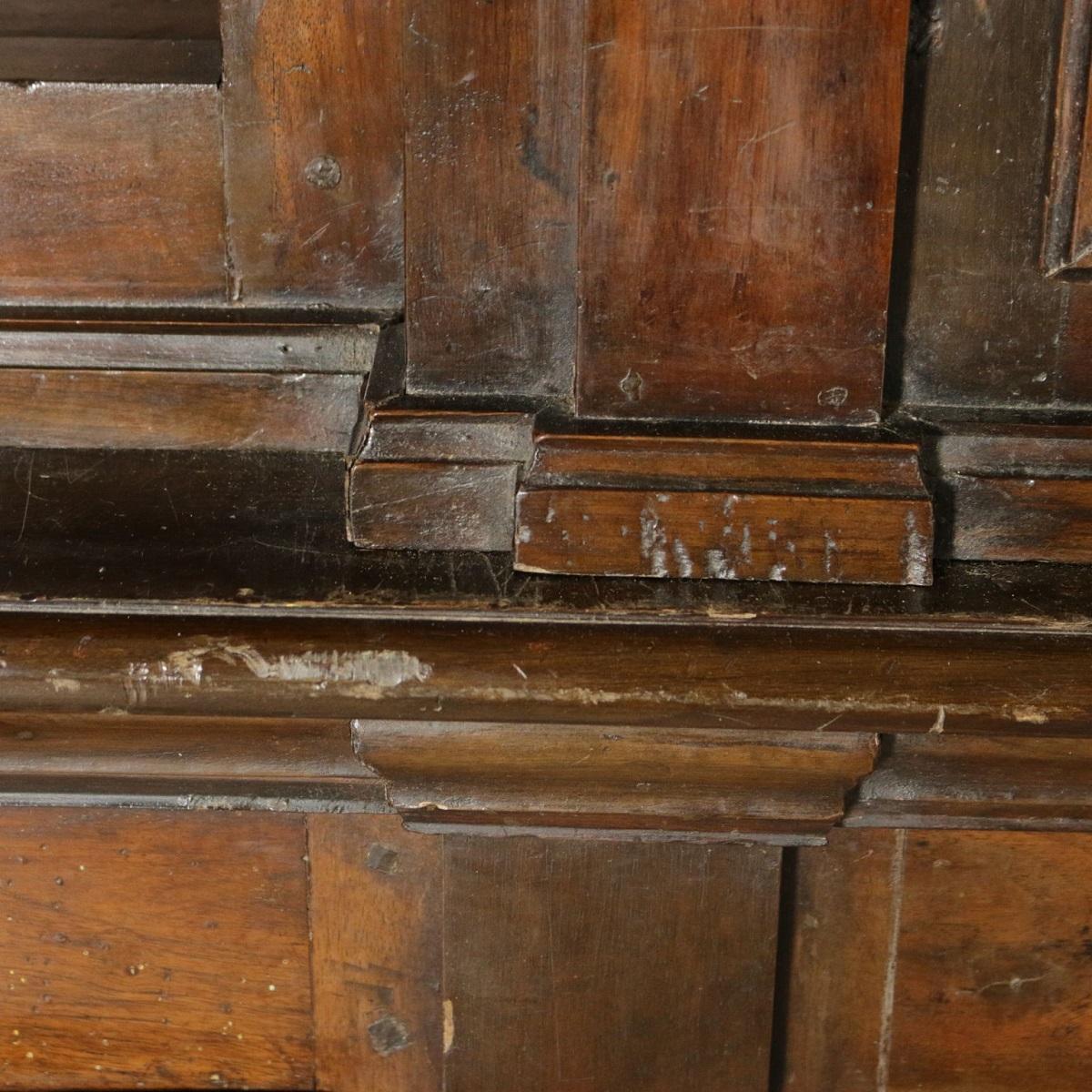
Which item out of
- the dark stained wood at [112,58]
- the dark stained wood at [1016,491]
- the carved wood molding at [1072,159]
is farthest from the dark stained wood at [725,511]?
the dark stained wood at [112,58]

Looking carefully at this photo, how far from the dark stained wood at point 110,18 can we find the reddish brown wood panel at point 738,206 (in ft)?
1.30

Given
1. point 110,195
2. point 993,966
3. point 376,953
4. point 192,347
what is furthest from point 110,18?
point 993,966

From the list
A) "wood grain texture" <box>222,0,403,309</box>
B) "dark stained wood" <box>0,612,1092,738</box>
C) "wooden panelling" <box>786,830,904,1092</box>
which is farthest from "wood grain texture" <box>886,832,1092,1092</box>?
"wood grain texture" <box>222,0,403,309</box>

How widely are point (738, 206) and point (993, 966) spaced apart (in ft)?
2.00

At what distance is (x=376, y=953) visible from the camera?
890 millimetres

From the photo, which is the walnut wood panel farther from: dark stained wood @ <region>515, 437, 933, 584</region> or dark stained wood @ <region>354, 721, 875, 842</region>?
dark stained wood @ <region>354, 721, 875, 842</region>

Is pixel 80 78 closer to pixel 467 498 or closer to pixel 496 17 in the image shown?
pixel 496 17

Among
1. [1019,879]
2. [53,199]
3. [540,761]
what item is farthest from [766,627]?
[53,199]

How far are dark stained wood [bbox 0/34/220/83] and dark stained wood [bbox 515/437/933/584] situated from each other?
18.1 inches

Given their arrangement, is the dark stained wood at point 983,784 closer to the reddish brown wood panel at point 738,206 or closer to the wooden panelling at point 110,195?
the reddish brown wood panel at point 738,206

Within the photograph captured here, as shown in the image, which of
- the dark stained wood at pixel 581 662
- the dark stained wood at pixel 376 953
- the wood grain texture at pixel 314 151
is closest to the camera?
the dark stained wood at pixel 581 662

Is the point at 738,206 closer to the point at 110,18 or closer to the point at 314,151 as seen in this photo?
the point at 314,151

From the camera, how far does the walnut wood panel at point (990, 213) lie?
0.71 meters

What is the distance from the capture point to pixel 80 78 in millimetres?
862
